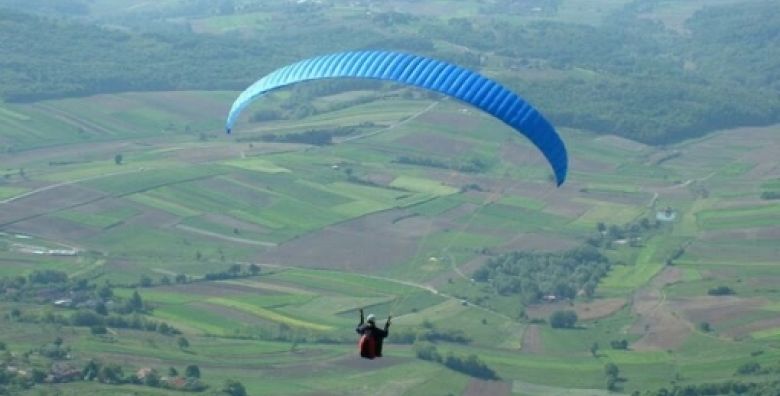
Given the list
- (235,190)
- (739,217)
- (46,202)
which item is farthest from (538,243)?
(46,202)

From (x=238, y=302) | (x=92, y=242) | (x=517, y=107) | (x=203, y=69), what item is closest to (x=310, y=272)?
(x=238, y=302)

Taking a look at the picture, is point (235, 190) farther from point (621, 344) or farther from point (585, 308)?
point (621, 344)

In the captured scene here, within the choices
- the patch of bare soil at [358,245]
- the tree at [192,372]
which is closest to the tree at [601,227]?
the patch of bare soil at [358,245]

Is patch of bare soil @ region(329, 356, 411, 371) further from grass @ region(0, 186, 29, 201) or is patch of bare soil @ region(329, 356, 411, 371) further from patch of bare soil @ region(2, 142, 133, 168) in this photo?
patch of bare soil @ region(2, 142, 133, 168)

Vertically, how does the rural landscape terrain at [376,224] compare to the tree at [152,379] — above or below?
above

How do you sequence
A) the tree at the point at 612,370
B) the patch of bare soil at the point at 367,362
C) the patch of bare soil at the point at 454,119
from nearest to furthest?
1. the patch of bare soil at the point at 367,362
2. the tree at the point at 612,370
3. the patch of bare soil at the point at 454,119

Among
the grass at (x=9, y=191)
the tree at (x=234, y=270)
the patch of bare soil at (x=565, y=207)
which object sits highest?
the patch of bare soil at (x=565, y=207)

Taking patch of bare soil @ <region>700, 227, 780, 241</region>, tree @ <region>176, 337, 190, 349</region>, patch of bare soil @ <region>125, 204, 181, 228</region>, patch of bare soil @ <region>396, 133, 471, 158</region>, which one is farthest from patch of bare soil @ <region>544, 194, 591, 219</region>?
tree @ <region>176, 337, 190, 349</region>

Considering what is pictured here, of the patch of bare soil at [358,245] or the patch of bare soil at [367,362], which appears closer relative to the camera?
the patch of bare soil at [367,362]

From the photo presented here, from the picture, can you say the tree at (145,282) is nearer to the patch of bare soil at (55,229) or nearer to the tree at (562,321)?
the patch of bare soil at (55,229)
